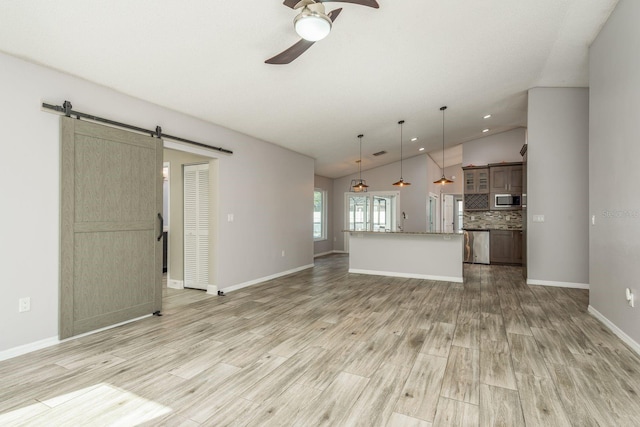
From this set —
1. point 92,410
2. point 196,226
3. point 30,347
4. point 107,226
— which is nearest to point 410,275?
point 196,226

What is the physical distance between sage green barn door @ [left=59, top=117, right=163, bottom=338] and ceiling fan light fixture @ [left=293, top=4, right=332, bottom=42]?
2494 mm

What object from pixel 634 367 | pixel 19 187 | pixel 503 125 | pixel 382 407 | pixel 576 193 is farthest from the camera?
pixel 503 125

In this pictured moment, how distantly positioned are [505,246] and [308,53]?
23.0 feet

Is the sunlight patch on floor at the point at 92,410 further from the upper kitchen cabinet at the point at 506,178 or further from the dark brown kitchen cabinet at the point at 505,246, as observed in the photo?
the upper kitchen cabinet at the point at 506,178

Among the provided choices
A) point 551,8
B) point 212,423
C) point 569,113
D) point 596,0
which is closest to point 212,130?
point 212,423

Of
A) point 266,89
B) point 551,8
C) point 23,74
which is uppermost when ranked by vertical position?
point 551,8

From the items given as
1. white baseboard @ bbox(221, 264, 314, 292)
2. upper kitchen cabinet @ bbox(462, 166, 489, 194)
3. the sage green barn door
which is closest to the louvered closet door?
white baseboard @ bbox(221, 264, 314, 292)

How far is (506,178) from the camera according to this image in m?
8.12

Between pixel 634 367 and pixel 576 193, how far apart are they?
3.73 m

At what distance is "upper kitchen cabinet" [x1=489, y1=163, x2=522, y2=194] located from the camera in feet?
26.3

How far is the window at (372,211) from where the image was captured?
1045 centimetres

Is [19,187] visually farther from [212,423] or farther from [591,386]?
[591,386]

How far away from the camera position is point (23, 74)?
2840mm

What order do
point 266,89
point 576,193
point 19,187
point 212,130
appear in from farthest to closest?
point 576,193 < point 212,130 < point 266,89 < point 19,187
